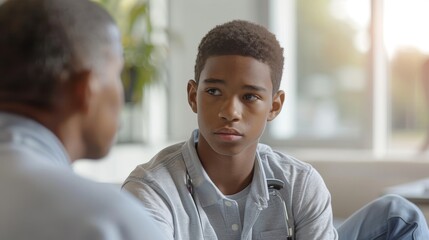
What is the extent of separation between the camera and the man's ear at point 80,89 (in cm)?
90

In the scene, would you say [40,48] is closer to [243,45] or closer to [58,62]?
[58,62]

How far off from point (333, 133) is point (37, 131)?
14.3 feet

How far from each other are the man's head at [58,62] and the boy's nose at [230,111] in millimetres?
1034

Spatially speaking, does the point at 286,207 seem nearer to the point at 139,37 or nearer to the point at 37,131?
the point at 37,131

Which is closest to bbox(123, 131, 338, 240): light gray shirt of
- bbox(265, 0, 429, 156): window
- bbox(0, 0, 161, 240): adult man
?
bbox(0, 0, 161, 240): adult man

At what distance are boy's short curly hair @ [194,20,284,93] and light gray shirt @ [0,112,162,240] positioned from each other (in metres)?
1.24

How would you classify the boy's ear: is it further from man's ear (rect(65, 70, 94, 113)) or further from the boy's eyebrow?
man's ear (rect(65, 70, 94, 113))

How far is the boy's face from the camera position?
198 centimetres

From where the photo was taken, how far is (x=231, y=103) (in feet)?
6.51

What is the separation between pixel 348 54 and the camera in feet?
16.4

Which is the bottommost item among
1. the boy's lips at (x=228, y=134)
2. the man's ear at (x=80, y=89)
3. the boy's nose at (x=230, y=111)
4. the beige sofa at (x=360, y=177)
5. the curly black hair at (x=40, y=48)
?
the beige sofa at (x=360, y=177)

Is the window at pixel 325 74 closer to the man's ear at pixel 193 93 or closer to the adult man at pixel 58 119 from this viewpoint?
A: the man's ear at pixel 193 93

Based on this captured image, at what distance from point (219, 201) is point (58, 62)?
3.82 ft

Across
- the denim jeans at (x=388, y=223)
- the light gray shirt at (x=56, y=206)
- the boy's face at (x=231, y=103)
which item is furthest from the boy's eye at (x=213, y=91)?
the light gray shirt at (x=56, y=206)
